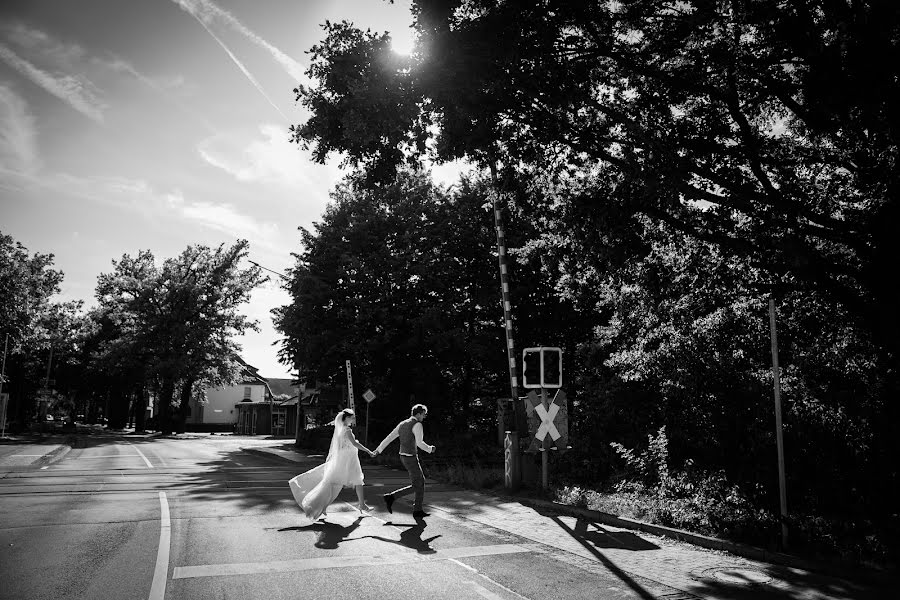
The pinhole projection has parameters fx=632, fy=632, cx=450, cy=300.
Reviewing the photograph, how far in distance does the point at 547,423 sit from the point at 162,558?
7.68 metres

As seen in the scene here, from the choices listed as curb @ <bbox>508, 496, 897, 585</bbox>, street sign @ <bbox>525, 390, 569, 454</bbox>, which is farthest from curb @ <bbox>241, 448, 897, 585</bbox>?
street sign @ <bbox>525, 390, 569, 454</bbox>

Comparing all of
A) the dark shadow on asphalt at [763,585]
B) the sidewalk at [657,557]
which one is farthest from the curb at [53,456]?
the dark shadow on asphalt at [763,585]

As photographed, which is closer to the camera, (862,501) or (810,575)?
(810,575)

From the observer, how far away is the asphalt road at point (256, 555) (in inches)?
225

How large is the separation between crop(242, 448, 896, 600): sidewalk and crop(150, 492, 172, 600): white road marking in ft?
13.5

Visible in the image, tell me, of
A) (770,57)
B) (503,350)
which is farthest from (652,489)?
(503,350)

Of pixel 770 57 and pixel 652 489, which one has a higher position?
pixel 770 57

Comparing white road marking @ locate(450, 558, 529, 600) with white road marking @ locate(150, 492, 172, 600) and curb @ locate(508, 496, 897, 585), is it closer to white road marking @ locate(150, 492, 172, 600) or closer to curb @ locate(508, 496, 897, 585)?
white road marking @ locate(150, 492, 172, 600)

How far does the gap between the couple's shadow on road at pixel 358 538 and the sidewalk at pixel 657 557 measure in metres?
1.01

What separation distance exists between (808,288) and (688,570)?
6.08m

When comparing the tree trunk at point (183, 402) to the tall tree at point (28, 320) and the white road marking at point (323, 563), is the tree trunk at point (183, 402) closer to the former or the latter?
the tall tree at point (28, 320)

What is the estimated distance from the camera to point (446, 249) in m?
30.3

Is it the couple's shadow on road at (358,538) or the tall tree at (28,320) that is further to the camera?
the tall tree at (28,320)

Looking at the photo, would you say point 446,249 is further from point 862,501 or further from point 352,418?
point 862,501
